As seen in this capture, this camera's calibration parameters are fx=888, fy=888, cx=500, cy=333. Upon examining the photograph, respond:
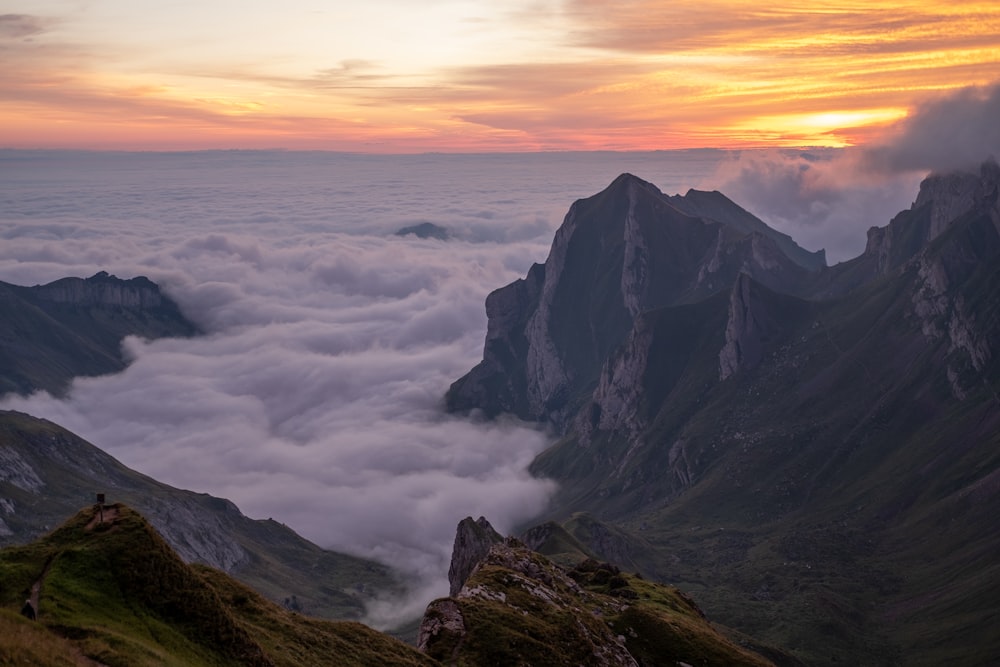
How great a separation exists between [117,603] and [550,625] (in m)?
58.6

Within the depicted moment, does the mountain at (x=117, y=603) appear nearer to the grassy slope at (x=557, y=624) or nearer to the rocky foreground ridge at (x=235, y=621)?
the rocky foreground ridge at (x=235, y=621)

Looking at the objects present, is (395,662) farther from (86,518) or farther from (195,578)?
(86,518)

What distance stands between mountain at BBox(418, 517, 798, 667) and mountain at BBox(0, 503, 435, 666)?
26.3m

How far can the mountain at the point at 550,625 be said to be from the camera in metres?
101

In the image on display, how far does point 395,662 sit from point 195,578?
25589mm

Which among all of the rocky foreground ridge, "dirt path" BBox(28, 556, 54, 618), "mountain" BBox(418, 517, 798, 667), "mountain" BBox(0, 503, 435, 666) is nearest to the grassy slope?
"mountain" BBox(418, 517, 798, 667)

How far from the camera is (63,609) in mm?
64000

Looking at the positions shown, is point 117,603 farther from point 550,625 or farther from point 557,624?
point 557,624

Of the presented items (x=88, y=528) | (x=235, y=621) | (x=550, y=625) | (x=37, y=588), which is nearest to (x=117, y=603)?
(x=37, y=588)

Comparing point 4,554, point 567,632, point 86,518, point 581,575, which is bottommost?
point 4,554

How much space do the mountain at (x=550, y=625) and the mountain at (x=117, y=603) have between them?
2629 centimetres

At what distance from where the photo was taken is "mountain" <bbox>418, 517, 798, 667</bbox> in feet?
333

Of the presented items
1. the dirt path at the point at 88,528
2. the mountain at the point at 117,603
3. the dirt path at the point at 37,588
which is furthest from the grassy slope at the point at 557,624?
the dirt path at the point at 37,588

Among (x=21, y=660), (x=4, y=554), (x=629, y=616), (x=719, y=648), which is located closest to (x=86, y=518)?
(x=4, y=554)
